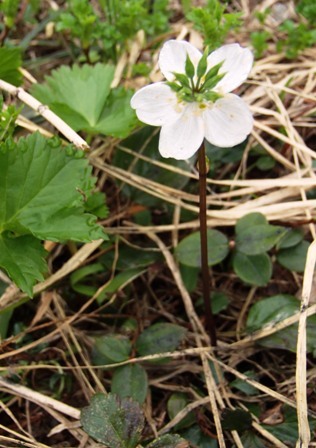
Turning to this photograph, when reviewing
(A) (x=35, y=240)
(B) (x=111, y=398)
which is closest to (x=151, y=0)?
(A) (x=35, y=240)

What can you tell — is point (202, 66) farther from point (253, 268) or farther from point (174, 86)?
point (253, 268)

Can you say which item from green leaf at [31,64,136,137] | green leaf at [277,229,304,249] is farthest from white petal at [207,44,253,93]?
green leaf at [277,229,304,249]

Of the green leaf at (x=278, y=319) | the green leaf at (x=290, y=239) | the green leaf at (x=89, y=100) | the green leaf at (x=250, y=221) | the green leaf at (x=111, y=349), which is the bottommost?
the green leaf at (x=111, y=349)

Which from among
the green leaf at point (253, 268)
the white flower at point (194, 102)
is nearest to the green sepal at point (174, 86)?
the white flower at point (194, 102)

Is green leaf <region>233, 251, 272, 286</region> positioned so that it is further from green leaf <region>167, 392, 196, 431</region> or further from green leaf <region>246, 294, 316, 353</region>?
green leaf <region>167, 392, 196, 431</region>

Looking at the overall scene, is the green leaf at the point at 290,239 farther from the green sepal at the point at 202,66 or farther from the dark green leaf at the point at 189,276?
the green sepal at the point at 202,66

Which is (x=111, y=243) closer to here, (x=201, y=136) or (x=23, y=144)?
(x=23, y=144)
